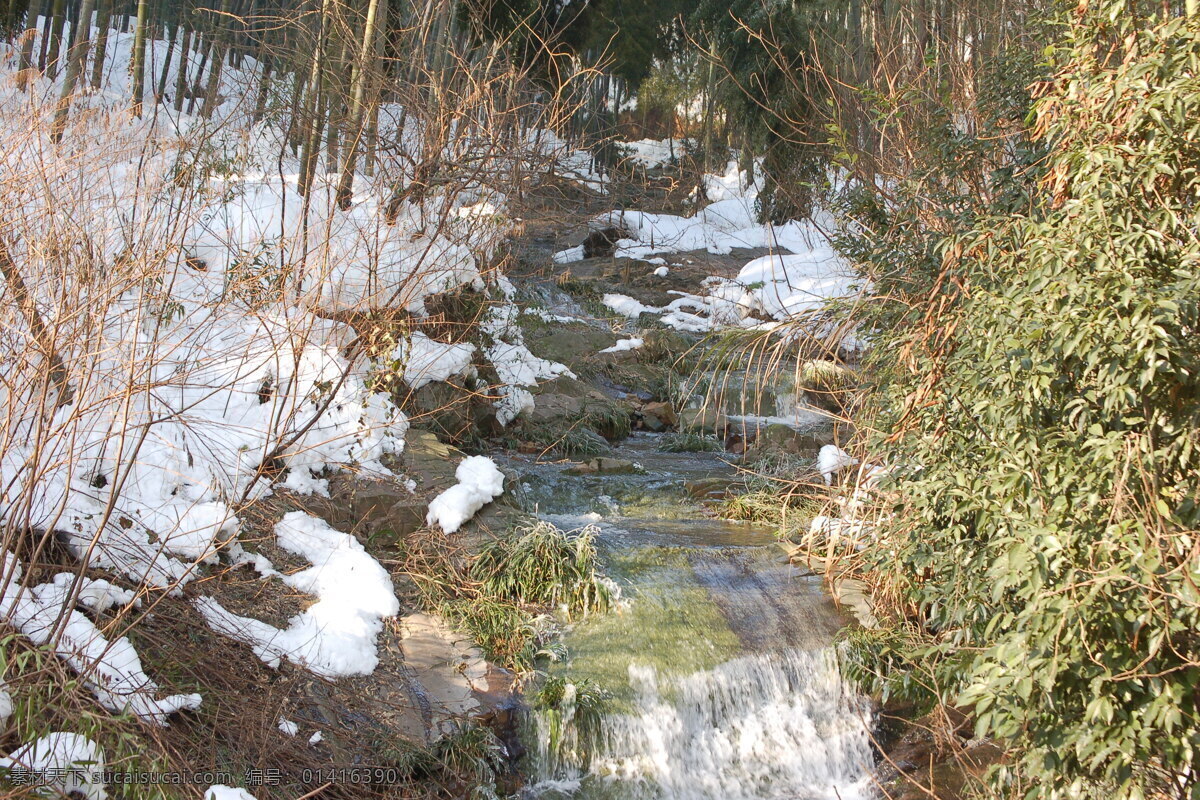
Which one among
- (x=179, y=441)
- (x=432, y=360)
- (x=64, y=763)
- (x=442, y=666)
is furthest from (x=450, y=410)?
(x=64, y=763)

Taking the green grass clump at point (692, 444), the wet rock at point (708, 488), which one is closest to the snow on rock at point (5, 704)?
the wet rock at point (708, 488)

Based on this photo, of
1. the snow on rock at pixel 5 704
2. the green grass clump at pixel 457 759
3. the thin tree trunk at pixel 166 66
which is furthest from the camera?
the thin tree trunk at pixel 166 66

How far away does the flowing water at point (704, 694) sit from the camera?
5.03 meters

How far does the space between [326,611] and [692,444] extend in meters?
5.50

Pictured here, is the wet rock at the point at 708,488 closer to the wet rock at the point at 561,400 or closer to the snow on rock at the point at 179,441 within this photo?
the wet rock at the point at 561,400

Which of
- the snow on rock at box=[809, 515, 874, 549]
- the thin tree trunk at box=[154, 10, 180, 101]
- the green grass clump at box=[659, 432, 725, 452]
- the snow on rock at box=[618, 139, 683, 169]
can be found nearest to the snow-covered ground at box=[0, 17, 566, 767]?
the green grass clump at box=[659, 432, 725, 452]

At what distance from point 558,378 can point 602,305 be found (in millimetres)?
4858

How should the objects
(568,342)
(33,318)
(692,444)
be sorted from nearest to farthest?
(33,318) < (692,444) < (568,342)

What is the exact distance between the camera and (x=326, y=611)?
5.36 meters

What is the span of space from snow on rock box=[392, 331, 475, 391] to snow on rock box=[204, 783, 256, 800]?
15.9ft

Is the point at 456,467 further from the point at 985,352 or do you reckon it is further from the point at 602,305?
the point at 602,305

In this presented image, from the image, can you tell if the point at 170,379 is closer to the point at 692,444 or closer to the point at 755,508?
the point at 755,508

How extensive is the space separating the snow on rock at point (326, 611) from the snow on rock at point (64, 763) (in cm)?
118

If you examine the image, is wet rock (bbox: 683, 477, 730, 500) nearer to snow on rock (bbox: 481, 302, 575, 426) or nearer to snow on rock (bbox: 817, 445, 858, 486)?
snow on rock (bbox: 817, 445, 858, 486)
